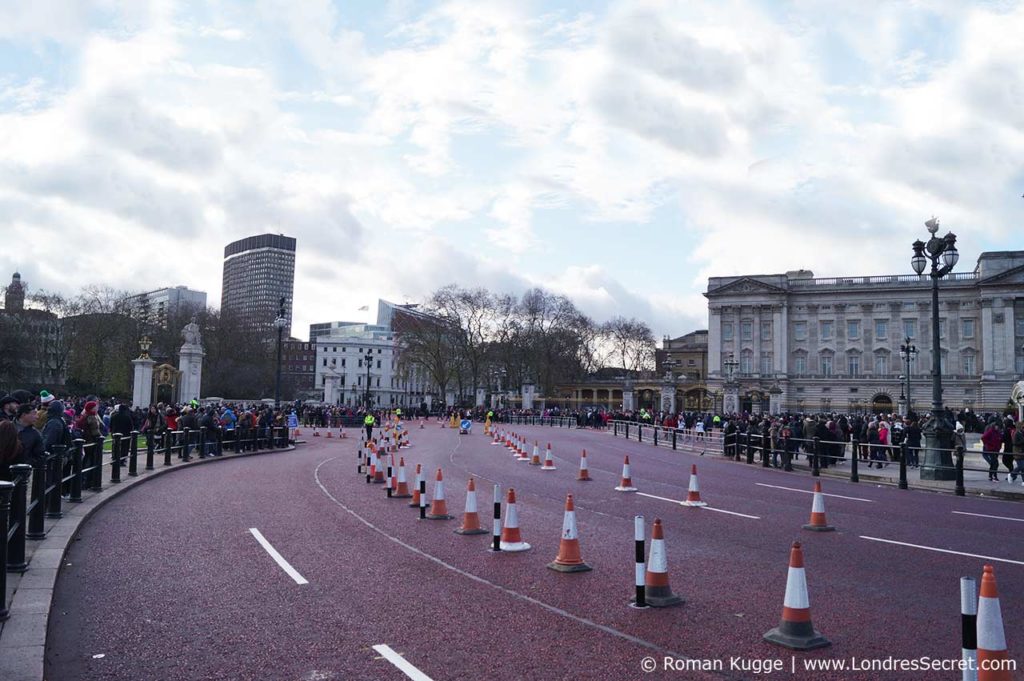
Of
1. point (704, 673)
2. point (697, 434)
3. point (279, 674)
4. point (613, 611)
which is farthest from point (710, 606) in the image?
point (697, 434)

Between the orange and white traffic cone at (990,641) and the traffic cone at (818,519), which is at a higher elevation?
the orange and white traffic cone at (990,641)

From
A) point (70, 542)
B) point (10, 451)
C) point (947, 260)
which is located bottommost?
point (70, 542)

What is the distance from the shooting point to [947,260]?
74.2 feet

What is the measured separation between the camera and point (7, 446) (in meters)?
9.14

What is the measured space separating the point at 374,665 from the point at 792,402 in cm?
10856

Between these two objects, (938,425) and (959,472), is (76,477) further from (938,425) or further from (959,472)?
(938,425)

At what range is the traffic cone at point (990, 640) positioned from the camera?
16.0 ft

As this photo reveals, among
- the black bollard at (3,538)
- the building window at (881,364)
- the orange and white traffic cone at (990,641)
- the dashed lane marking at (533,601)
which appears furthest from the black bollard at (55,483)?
the building window at (881,364)

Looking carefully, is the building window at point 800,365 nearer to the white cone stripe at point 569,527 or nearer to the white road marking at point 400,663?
the white cone stripe at point 569,527

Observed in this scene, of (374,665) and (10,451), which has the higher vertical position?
(10,451)

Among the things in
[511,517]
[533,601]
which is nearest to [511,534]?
[511,517]

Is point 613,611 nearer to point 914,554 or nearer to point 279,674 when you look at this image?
point 279,674

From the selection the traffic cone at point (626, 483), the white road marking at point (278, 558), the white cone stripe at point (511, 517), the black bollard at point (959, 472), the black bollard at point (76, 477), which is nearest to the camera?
the white road marking at point (278, 558)

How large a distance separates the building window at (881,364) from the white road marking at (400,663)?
110809 millimetres
